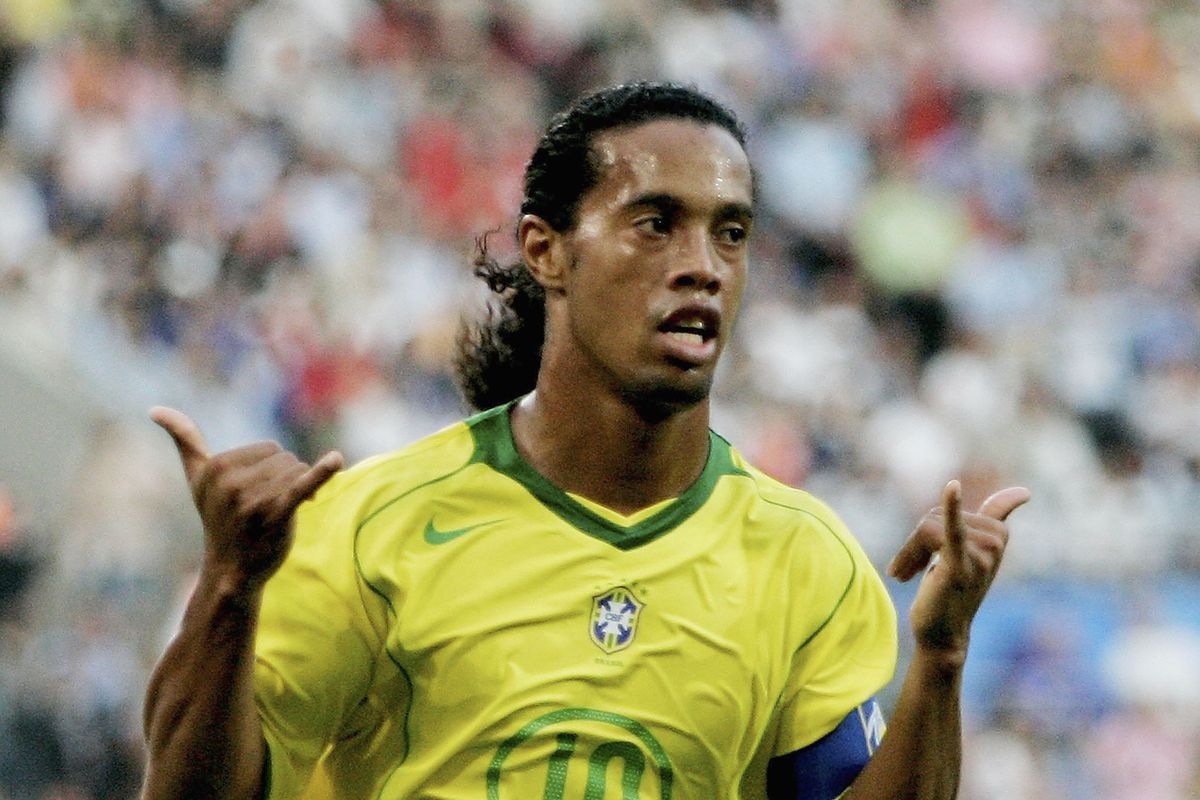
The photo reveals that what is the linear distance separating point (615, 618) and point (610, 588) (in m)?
0.05

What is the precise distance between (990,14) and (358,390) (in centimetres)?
452

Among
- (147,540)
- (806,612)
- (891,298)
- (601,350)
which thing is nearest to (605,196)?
(601,350)

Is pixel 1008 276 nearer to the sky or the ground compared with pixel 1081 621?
nearer to the sky

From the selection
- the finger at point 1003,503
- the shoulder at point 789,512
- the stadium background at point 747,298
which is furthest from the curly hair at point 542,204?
the stadium background at point 747,298

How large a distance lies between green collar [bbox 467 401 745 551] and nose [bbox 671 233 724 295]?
14.6 inches

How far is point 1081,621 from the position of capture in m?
8.16

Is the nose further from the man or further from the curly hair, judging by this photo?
the curly hair

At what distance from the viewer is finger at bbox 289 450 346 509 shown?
246 centimetres

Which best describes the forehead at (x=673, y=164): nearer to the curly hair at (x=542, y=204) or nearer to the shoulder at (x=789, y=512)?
the curly hair at (x=542, y=204)

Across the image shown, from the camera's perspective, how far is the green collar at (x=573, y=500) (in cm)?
306

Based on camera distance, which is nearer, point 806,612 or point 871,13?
point 806,612

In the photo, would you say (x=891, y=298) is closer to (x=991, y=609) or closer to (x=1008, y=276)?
(x=1008, y=276)

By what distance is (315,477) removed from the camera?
2.48 metres

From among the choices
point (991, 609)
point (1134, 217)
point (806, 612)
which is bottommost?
point (806, 612)
